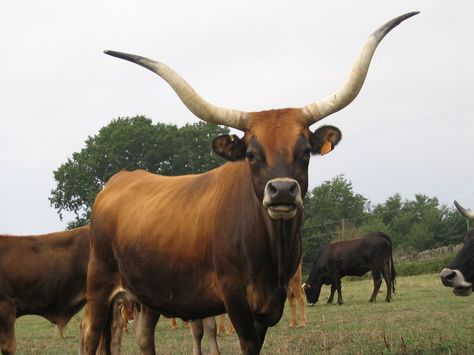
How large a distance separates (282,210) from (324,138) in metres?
0.96

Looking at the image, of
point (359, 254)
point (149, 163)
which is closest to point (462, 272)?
point (359, 254)

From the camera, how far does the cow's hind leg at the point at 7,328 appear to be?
384 inches

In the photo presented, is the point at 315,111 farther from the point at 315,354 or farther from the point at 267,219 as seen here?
the point at 315,354

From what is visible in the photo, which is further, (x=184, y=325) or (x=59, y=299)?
(x=184, y=325)

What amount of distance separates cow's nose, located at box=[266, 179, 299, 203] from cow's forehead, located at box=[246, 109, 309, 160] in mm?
372

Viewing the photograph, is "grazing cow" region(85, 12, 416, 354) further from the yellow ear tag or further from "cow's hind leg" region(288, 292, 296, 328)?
"cow's hind leg" region(288, 292, 296, 328)

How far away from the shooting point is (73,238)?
38.2ft

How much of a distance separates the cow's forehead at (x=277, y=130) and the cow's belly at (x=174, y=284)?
1.24 meters

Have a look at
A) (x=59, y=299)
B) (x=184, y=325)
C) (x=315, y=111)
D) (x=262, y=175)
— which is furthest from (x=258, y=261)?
(x=184, y=325)

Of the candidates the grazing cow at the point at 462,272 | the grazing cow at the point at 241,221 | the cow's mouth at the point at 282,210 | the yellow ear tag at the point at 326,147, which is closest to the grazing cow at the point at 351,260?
the grazing cow at the point at 462,272

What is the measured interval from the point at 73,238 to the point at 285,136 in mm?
7061

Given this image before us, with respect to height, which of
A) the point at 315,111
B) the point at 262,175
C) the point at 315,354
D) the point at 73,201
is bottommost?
the point at 315,354

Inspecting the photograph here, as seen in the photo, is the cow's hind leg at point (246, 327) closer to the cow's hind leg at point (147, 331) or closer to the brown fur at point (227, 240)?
the brown fur at point (227, 240)

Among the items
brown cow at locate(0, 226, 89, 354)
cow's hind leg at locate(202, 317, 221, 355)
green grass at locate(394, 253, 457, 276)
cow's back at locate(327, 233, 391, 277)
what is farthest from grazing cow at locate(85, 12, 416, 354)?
green grass at locate(394, 253, 457, 276)
